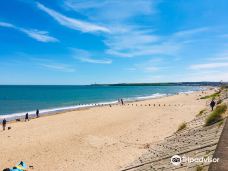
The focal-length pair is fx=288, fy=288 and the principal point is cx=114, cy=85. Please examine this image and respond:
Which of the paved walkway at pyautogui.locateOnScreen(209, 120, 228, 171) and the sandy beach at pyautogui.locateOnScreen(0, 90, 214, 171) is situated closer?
the paved walkway at pyautogui.locateOnScreen(209, 120, 228, 171)

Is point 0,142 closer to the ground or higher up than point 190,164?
closer to the ground

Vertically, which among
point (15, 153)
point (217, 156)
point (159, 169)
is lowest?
point (15, 153)

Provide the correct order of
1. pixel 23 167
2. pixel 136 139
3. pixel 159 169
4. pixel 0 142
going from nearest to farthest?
pixel 159 169, pixel 23 167, pixel 136 139, pixel 0 142

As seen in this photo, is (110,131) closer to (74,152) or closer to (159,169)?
(74,152)

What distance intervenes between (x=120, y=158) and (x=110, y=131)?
384 inches

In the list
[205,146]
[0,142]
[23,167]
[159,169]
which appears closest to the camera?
[159,169]

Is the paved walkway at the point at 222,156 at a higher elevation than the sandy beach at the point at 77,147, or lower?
higher

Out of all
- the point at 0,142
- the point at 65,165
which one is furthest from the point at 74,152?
the point at 0,142

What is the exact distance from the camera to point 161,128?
2441 cm

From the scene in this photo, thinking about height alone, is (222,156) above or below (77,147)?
above

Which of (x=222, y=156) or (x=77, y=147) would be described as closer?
(x=222, y=156)

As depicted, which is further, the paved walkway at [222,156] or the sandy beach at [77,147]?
the sandy beach at [77,147]

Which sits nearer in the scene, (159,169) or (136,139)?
(159,169)

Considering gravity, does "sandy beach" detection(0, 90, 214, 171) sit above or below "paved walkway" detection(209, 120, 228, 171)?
below
